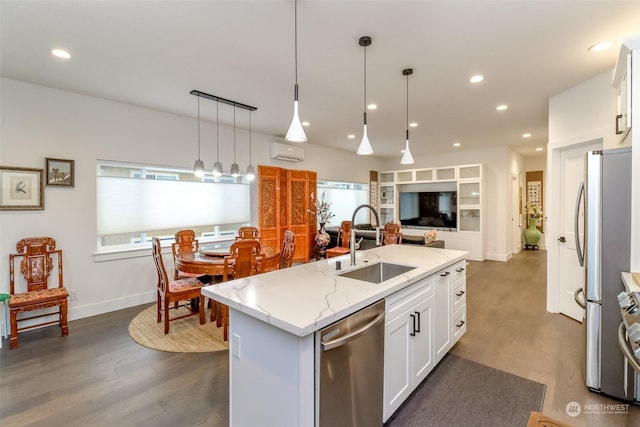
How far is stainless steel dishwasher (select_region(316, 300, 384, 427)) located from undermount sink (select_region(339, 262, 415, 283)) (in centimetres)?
73

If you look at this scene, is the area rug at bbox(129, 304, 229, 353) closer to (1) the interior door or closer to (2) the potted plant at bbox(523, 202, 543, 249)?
(1) the interior door

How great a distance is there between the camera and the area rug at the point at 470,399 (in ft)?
6.25

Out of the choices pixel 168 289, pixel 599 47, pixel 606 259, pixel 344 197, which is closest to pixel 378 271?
pixel 606 259

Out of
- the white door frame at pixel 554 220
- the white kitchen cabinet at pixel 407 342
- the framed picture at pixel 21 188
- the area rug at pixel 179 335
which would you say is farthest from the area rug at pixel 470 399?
the framed picture at pixel 21 188

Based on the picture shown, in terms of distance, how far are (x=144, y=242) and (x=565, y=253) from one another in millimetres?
5789

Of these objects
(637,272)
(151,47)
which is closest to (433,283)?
(637,272)

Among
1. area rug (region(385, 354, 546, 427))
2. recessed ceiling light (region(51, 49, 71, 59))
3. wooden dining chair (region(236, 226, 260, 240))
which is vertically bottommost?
area rug (region(385, 354, 546, 427))

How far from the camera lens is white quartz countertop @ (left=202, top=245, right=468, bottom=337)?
1.30m

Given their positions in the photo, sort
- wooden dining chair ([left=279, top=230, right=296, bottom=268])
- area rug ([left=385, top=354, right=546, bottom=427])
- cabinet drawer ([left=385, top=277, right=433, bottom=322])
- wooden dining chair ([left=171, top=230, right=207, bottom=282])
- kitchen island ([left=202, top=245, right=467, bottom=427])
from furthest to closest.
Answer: wooden dining chair ([left=171, top=230, right=207, bottom=282]), wooden dining chair ([left=279, top=230, right=296, bottom=268]), area rug ([left=385, top=354, right=546, bottom=427]), cabinet drawer ([left=385, top=277, right=433, bottom=322]), kitchen island ([left=202, top=245, right=467, bottom=427])

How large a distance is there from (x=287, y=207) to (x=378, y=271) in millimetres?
3806

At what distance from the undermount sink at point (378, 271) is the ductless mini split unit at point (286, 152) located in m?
3.90

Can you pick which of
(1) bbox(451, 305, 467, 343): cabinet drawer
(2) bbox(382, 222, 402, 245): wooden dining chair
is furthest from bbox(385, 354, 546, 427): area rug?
(2) bbox(382, 222, 402, 245): wooden dining chair

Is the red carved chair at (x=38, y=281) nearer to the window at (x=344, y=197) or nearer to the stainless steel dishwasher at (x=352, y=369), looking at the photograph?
the stainless steel dishwasher at (x=352, y=369)

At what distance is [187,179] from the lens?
15.8 ft
